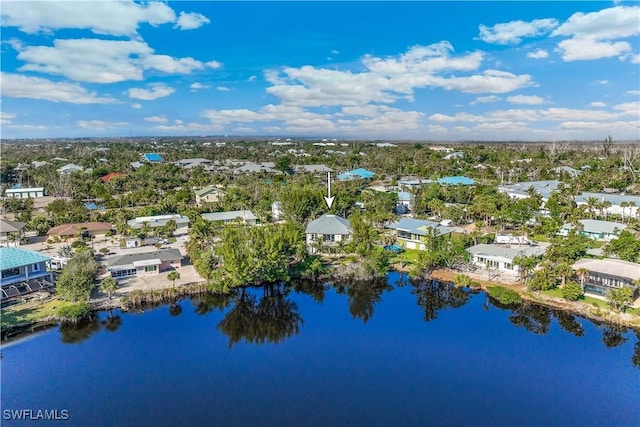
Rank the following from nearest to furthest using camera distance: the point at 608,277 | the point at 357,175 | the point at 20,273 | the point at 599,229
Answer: the point at 608,277 < the point at 20,273 < the point at 599,229 < the point at 357,175

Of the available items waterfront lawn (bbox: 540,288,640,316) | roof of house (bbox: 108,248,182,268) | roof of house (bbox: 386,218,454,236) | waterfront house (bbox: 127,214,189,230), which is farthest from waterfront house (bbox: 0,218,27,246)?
waterfront lawn (bbox: 540,288,640,316)

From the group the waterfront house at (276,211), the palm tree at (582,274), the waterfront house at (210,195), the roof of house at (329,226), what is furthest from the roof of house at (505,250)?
the waterfront house at (210,195)

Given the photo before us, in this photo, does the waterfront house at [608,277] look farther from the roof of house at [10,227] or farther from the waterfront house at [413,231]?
the roof of house at [10,227]

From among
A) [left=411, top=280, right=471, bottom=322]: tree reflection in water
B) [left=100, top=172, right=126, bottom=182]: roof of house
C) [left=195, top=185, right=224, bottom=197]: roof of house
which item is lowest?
[left=411, top=280, right=471, bottom=322]: tree reflection in water

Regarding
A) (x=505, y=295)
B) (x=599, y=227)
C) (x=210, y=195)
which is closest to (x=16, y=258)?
(x=505, y=295)

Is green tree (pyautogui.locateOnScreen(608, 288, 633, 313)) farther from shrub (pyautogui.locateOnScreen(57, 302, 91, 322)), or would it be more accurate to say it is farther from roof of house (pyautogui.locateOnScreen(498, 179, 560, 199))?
roof of house (pyautogui.locateOnScreen(498, 179, 560, 199))

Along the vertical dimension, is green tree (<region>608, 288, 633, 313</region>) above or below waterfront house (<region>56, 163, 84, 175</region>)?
below

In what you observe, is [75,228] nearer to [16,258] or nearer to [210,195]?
[16,258]
